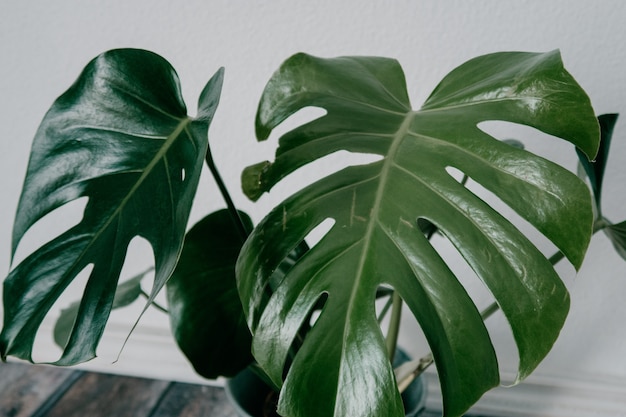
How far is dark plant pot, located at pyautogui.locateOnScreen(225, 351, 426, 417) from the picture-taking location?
2.76 feet

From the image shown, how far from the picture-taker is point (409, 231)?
1.70 feet

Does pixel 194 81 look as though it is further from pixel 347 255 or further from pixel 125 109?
pixel 347 255

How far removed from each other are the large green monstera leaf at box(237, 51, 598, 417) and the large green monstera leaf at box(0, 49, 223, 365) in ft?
0.25

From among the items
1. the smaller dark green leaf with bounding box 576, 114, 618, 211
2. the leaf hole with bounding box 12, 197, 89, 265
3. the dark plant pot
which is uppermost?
the smaller dark green leaf with bounding box 576, 114, 618, 211

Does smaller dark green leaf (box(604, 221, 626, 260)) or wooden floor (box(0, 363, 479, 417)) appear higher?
smaller dark green leaf (box(604, 221, 626, 260))

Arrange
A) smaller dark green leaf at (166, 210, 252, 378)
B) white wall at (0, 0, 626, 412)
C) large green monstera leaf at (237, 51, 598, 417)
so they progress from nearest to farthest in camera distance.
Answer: large green monstera leaf at (237, 51, 598, 417) → smaller dark green leaf at (166, 210, 252, 378) → white wall at (0, 0, 626, 412)

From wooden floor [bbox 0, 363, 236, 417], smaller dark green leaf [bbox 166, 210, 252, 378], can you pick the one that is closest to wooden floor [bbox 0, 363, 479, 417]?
wooden floor [bbox 0, 363, 236, 417]

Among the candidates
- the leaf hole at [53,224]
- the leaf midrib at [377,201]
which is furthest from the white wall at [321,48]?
the leaf midrib at [377,201]

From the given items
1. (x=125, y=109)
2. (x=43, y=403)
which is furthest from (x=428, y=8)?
(x=43, y=403)

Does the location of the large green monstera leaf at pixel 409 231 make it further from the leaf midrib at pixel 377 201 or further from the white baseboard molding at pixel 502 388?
the white baseboard molding at pixel 502 388

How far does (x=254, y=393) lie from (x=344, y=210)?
1.41 ft

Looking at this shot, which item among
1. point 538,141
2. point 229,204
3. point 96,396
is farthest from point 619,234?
A: point 96,396

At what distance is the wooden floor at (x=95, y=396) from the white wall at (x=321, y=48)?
14.4 inches

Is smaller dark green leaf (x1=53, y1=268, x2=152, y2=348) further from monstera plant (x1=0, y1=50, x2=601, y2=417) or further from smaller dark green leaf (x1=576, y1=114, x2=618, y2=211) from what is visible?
smaller dark green leaf (x1=576, y1=114, x2=618, y2=211)
